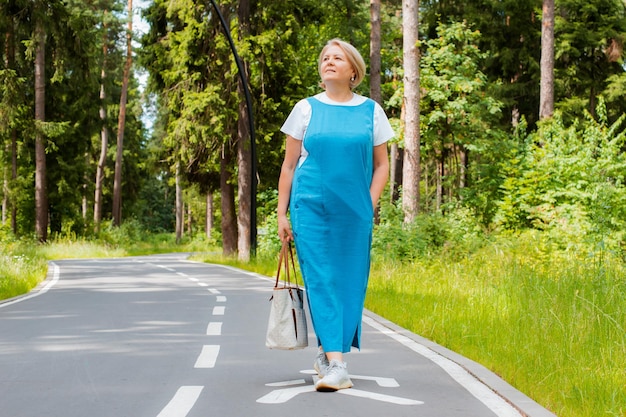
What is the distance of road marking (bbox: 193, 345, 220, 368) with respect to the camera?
23.8ft

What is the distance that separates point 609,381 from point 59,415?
3504mm

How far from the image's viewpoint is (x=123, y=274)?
2117cm

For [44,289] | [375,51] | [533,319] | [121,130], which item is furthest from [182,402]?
[121,130]

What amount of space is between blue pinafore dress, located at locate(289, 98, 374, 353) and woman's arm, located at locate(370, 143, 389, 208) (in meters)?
0.08

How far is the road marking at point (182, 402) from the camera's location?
5430 millimetres

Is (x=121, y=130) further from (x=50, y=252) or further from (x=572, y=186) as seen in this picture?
(x=572, y=186)

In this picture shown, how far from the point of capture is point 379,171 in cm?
622

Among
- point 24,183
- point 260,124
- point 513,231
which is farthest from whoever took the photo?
point 24,183

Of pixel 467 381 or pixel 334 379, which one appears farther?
pixel 467 381

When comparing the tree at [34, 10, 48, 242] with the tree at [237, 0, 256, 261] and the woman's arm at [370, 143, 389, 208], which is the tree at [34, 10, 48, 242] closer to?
the tree at [237, 0, 256, 261]

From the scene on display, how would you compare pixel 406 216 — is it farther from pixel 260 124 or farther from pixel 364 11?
pixel 364 11

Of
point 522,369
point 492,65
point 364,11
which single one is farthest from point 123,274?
point 364,11

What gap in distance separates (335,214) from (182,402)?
1531mm

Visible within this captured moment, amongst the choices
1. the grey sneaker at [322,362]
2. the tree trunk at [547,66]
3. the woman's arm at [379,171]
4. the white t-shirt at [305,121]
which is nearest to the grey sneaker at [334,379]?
the grey sneaker at [322,362]
